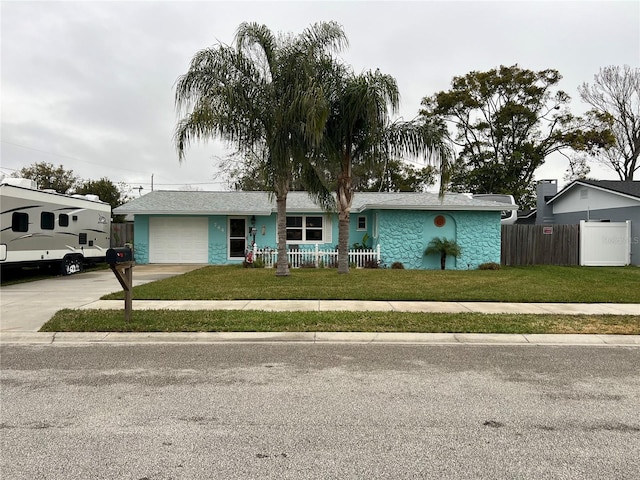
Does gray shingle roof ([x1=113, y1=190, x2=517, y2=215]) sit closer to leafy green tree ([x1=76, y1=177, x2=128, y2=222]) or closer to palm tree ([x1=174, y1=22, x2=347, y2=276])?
palm tree ([x1=174, y1=22, x2=347, y2=276])

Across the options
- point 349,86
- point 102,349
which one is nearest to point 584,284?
point 349,86

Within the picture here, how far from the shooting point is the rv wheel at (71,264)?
15742mm

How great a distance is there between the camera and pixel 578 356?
20.7 feet

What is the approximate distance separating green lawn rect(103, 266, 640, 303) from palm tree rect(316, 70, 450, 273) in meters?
2.38

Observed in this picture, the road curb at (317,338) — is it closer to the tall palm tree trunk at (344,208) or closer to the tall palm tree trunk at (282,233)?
the tall palm tree trunk at (282,233)

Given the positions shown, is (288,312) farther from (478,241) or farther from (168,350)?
(478,241)

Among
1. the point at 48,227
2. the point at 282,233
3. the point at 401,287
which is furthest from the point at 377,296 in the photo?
the point at 48,227

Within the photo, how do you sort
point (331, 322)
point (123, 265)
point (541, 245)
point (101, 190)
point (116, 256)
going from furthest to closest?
point (101, 190) < point (541, 245) < point (331, 322) < point (123, 265) < point (116, 256)

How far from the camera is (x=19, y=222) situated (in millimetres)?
13578

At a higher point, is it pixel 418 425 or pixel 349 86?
pixel 349 86

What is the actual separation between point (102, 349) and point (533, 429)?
5706mm

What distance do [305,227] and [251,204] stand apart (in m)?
2.78

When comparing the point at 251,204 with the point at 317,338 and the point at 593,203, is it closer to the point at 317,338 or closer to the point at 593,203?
the point at 317,338

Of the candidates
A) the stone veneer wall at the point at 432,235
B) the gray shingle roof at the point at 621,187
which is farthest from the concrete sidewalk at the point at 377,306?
the gray shingle roof at the point at 621,187
